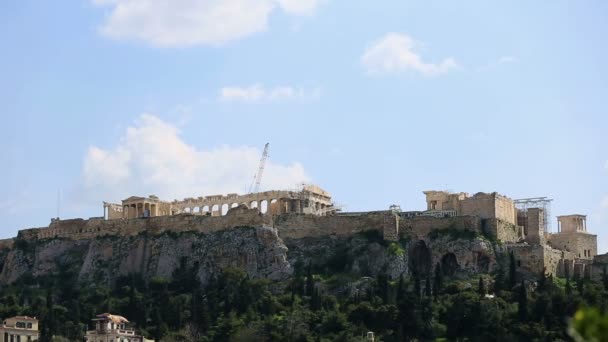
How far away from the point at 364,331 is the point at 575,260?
80.4 feet

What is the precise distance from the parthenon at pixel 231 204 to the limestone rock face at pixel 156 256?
4.74 meters

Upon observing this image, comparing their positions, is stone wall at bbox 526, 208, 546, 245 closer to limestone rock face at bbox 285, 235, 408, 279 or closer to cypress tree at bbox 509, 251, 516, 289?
cypress tree at bbox 509, 251, 516, 289

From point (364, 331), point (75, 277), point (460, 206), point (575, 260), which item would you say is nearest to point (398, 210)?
point (460, 206)

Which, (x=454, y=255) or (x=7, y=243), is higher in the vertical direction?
(x=7, y=243)

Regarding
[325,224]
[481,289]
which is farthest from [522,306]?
[325,224]

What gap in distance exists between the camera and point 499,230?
100m

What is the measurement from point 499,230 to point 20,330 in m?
39.3

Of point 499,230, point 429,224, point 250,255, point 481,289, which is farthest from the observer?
point 250,255

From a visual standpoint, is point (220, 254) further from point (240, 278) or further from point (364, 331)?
point (364, 331)

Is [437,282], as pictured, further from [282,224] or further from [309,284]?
[282,224]

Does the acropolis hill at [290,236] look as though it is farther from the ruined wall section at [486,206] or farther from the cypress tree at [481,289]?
the cypress tree at [481,289]

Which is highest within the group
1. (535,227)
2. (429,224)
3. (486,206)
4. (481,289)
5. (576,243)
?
(486,206)

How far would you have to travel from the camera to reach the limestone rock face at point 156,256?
104m

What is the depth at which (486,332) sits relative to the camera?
8419cm
